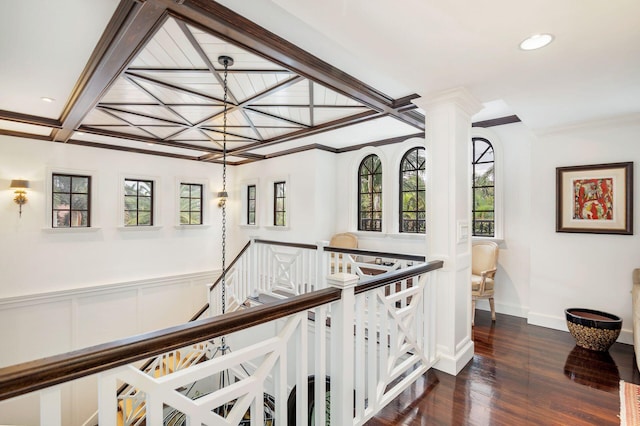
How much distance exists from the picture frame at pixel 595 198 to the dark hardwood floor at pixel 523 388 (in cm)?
128

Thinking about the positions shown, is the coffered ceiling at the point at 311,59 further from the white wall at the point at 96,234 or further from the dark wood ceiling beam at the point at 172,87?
the white wall at the point at 96,234

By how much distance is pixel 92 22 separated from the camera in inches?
84.1

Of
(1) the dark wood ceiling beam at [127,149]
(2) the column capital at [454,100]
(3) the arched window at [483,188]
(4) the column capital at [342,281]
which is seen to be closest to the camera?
(4) the column capital at [342,281]

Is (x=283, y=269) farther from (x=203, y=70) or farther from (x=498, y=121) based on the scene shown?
(x=498, y=121)

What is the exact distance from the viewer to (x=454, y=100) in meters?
2.70

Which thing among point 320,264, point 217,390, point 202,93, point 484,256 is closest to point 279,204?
point 320,264

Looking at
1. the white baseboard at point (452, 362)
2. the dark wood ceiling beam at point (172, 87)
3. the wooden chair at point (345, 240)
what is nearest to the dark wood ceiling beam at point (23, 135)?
the dark wood ceiling beam at point (172, 87)

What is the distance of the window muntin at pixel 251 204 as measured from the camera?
730 cm

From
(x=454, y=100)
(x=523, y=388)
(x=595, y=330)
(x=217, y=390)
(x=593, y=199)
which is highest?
(x=454, y=100)

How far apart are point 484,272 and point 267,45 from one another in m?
3.45

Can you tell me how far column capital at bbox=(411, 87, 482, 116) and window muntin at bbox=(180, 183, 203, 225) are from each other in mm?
5544

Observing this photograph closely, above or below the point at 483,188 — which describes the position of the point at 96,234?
below

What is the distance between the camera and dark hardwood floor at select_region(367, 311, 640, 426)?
6.92ft

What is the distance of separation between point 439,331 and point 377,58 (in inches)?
92.3
